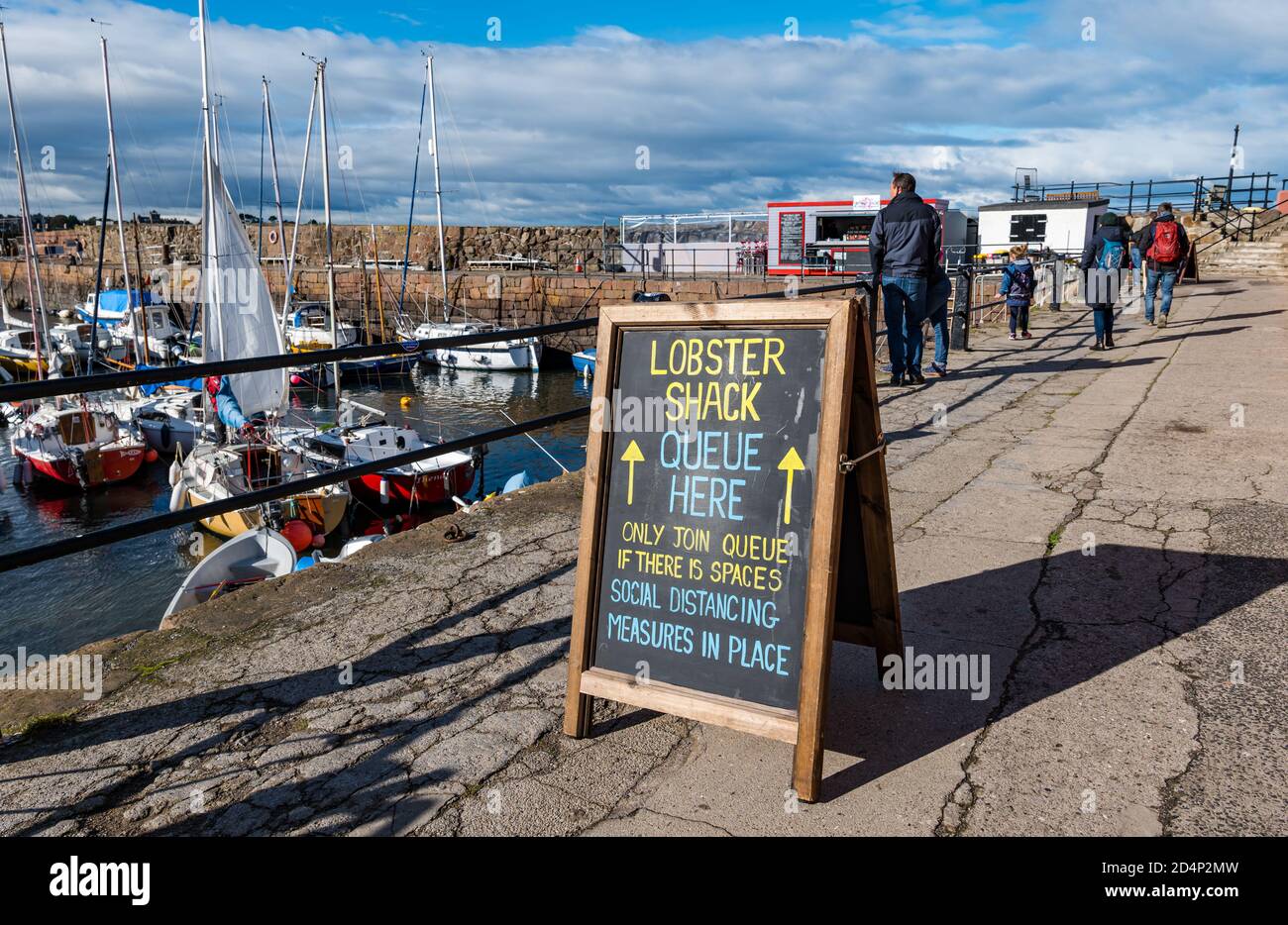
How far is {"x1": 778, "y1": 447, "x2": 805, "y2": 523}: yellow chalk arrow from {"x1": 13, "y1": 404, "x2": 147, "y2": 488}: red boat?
27.0 meters

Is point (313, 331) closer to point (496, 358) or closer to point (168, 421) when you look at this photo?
point (496, 358)

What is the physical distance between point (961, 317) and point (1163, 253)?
3.90 m

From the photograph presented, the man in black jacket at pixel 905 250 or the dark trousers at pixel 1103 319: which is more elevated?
the man in black jacket at pixel 905 250

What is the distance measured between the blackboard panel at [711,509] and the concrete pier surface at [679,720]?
0.35 m

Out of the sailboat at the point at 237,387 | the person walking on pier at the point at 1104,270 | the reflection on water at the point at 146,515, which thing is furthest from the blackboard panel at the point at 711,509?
the reflection on water at the point at 146,515

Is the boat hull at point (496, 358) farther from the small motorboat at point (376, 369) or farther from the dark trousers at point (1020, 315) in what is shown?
the dark trousers at point (1020, 315)

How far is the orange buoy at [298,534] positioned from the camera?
17.4 meters

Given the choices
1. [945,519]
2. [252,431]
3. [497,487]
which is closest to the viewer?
[945,519]

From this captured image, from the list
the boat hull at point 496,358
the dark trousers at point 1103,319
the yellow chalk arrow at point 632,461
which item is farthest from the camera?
the boat hull at point 496,358

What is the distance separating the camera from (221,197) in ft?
55.8
